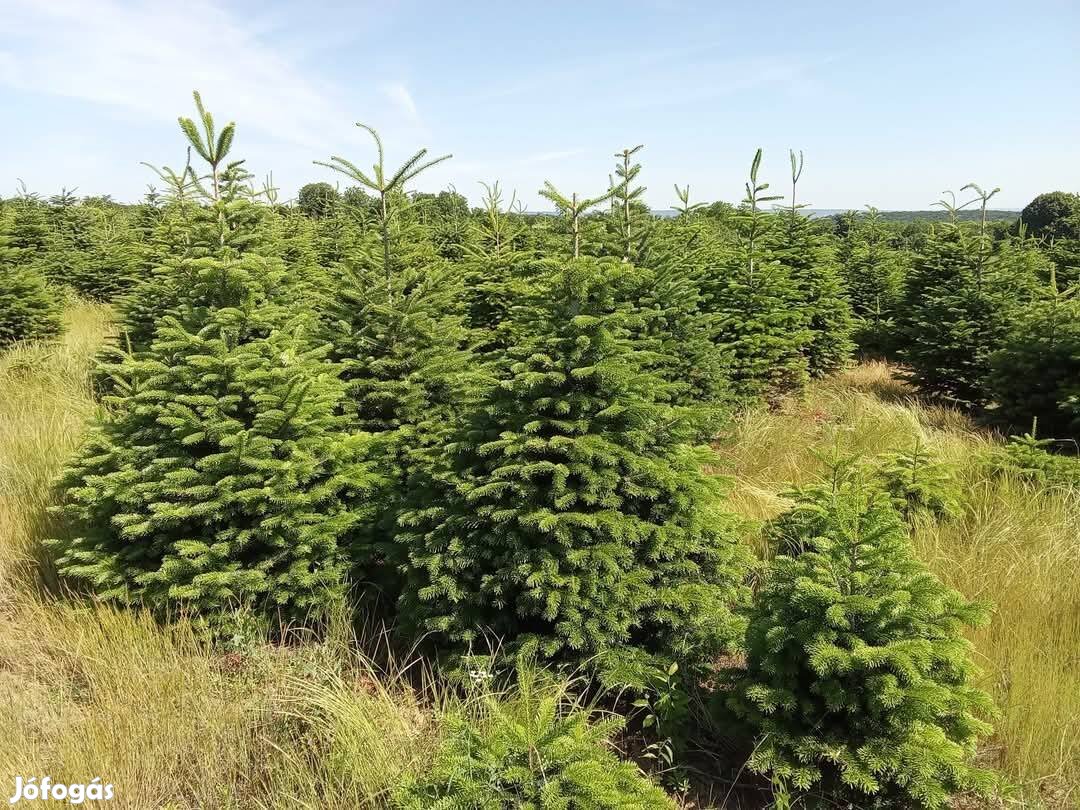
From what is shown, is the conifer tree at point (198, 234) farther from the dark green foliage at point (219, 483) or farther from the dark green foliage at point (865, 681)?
the dark green foliage at point (865, 681)

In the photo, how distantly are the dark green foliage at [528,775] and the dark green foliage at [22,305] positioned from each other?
11.2 m

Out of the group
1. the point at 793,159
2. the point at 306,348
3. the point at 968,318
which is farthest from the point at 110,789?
the point at 793,159

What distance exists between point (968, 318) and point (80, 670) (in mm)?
10570

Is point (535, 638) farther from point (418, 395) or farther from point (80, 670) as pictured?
point (80, 670)

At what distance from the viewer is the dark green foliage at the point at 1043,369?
6.90 m

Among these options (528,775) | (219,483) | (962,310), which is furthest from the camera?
(962,310)

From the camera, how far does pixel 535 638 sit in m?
3.45

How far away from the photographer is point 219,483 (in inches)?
155

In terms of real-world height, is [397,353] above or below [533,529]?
above

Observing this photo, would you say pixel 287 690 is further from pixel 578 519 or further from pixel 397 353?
pixel 397 353

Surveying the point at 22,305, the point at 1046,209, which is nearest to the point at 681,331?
the point at 22,305

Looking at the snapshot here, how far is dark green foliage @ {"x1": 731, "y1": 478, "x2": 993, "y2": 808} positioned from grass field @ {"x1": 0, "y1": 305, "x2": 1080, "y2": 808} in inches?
17.5

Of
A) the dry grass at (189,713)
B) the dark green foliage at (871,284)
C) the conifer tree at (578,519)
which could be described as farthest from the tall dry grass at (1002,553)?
the dark green foliage at (871,284)

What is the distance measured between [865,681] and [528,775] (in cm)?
149
